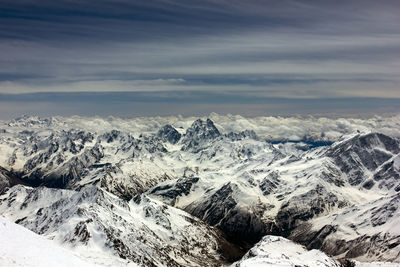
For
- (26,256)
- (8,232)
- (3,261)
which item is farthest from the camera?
(8,232)

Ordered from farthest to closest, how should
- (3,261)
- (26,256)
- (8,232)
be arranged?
(8,232) → (26,256) → (3,261)

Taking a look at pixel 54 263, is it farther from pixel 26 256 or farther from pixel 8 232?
pixel 8 232

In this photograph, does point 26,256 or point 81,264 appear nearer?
point 26,256

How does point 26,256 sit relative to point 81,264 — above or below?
above

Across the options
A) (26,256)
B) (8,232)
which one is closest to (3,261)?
(26,256)

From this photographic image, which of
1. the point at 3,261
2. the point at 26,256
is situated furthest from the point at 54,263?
the point at 3,261

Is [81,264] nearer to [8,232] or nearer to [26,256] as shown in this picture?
[26,256]
